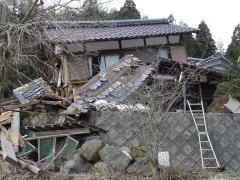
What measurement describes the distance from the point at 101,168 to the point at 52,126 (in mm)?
2248

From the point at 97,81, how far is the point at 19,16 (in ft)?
14.8

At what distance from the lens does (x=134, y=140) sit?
9.27m

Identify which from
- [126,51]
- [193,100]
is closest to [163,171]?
[193,100]

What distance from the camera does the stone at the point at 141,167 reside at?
23.5ft

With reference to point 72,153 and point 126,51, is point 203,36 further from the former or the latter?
point 72,153

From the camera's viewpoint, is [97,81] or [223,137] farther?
[97,81]

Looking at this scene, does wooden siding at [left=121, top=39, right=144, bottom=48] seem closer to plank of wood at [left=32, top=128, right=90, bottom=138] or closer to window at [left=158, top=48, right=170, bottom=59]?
window at [left=158, top=48, right=170, bottom=59]

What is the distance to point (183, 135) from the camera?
9359mm

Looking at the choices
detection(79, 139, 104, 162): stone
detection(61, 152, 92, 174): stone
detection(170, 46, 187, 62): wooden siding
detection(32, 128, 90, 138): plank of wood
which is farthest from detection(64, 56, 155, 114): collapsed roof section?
detection(170, 46, 187, 62): wooden siding

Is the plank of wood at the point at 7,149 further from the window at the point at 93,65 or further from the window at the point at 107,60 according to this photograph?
the window at the point at 107,60

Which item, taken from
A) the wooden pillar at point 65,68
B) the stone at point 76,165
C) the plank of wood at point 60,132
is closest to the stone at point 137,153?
the stone at point 76,165

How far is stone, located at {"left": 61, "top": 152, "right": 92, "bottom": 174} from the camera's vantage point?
781 centimetres

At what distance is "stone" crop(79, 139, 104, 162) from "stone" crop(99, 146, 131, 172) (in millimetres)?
228

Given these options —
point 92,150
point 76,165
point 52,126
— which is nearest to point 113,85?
point 52,126
